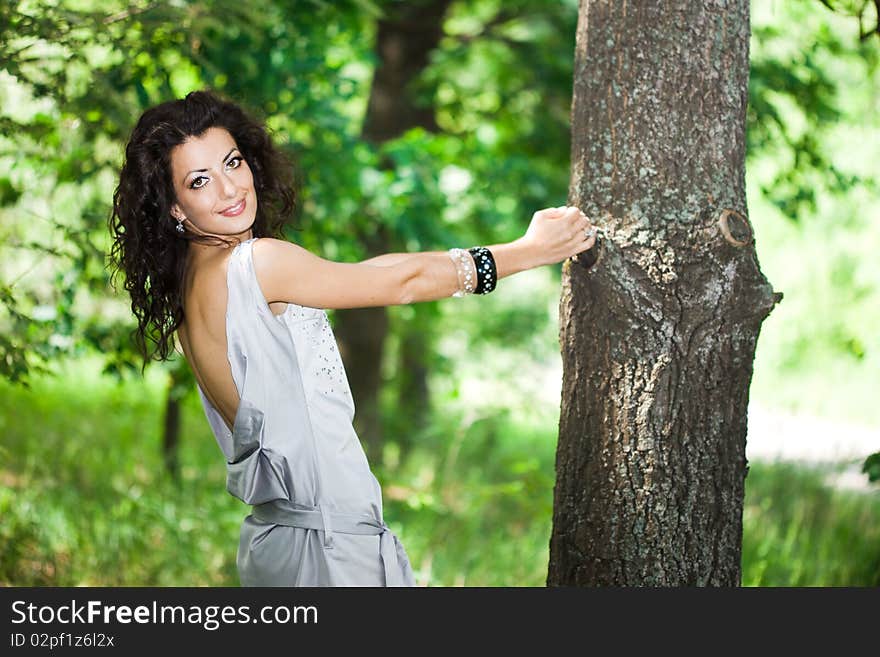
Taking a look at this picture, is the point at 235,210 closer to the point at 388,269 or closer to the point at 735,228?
the point at 388,269

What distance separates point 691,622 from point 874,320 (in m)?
10.2

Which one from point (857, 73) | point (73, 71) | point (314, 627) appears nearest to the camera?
point (314, 627)

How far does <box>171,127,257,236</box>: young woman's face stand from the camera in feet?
8.54

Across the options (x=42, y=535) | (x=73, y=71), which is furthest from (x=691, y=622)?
(x=73, y=71)

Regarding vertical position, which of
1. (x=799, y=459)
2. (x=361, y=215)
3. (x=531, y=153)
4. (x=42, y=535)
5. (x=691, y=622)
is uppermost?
(x=531, y=153)

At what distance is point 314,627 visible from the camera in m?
2.49

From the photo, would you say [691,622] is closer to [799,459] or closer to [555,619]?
[555,619]

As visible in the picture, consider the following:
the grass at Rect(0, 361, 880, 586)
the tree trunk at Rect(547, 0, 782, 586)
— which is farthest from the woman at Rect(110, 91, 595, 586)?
the grass at Rect(0, 361, 880, 586)

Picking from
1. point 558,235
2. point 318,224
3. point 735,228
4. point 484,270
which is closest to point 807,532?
point 318,224

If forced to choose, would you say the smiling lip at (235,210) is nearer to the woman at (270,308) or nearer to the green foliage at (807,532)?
the woman at (270,308)

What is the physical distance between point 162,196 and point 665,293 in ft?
4.66

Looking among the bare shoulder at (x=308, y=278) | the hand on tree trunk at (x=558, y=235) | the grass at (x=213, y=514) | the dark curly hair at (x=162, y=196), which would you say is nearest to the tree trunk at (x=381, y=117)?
the grass at (x=213, y=514)

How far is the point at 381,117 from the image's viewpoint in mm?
8016

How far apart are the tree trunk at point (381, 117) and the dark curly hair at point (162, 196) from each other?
4797mm
